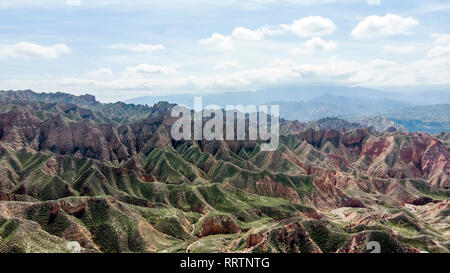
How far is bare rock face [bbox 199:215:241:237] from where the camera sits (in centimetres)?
13612

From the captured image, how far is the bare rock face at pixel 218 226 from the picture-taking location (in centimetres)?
13612

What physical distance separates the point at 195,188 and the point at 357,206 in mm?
85368

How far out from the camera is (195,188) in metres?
178

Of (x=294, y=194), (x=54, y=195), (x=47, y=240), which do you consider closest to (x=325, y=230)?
(x=47, y=240)

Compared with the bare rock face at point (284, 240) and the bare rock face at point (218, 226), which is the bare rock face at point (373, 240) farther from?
the bare rock face at point (218, 226)

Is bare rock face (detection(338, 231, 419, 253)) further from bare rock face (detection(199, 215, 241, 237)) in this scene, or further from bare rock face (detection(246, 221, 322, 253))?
bare rock face (detection(199, 215, 241, 237))

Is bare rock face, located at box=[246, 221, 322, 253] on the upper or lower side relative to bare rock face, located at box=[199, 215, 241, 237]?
upper

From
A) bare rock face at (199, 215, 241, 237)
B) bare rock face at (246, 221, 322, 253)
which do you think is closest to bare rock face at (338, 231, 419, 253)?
bare rock face at (246, 221, 322, 253)

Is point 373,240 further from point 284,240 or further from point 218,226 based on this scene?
point 218,226

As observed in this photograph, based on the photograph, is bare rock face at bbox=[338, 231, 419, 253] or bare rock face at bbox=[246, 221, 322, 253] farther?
bare rock face at bbox=[246, 221, 322, 253]

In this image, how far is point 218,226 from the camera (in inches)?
5438

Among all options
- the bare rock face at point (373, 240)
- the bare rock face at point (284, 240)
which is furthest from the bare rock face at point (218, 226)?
the bare rock face at point (373, 240)

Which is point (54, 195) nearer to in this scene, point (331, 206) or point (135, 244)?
point (135, 244)
